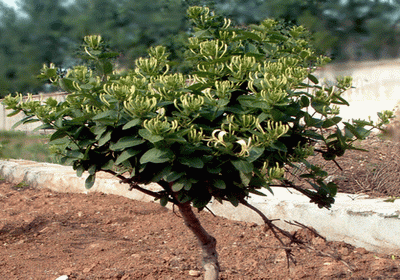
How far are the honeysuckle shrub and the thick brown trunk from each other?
0.52 meters

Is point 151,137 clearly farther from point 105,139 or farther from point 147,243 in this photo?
point 147,243

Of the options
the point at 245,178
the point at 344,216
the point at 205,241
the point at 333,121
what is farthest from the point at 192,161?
the point at 344,216

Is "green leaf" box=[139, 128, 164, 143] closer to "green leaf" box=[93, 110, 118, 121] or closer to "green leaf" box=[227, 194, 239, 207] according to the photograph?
"green leaf" box=[93, 110, 118, 121]

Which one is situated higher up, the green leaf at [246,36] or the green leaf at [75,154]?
the green leaf at [246,36]

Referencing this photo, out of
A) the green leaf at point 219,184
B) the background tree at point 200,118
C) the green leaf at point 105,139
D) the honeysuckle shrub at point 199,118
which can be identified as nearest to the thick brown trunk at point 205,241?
the background tree at point 200,118

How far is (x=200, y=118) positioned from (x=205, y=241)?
→ 95 cm

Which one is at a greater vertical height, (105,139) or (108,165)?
(105,139)

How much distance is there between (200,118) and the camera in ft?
4.87

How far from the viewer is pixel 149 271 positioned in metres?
2.79

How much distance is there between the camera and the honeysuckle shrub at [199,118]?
1.32 metres

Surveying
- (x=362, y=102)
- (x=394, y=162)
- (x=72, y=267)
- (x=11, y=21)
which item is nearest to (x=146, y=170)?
(x=72, y=267)

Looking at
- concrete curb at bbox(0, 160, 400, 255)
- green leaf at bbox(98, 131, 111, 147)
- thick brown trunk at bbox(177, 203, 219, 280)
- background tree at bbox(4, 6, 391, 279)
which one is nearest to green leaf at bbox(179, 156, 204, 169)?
background tree at bbox(4, 6, 391, 279)

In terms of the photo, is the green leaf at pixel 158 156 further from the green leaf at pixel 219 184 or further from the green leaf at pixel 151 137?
the green leaf at pixel 219 184

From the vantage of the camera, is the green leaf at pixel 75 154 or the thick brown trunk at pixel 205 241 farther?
the thick brown trunk at pixel 205 241
